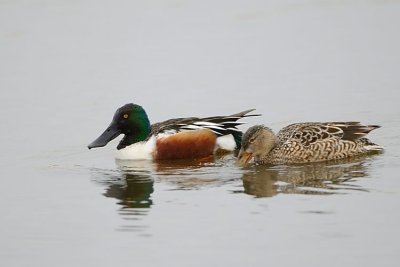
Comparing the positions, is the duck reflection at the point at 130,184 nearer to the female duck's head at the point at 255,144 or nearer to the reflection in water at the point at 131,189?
the reflection in water at the point at 131,189

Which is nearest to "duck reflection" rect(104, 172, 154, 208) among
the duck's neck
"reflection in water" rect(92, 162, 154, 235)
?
"reflection in water" rect(92, 162, 154, 235)

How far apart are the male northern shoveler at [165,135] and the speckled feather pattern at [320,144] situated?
1120 mm

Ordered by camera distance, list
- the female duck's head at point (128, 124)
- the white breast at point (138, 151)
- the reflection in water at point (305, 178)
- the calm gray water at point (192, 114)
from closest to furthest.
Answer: the calm gray water at point (192, 114)
the reflection in water at point (305, 178)
the white breast at point (138, 151)
the female duck's head at point (128, 124)

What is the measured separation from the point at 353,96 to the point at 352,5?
18.1 feet

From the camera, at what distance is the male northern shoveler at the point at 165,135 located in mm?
12734

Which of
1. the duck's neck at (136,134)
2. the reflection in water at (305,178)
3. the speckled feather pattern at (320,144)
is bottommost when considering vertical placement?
the reflection in water at (305,178)

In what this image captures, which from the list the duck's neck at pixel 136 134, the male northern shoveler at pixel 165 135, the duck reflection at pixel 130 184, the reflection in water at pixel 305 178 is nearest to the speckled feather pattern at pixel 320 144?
the reflection in water at pixel 305 178

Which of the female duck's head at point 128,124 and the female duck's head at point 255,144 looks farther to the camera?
the female duck's head at point 128,124

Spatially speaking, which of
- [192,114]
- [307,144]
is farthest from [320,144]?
[192,114]

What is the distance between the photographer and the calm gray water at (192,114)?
8.69 meters

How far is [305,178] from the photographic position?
11.0 meters

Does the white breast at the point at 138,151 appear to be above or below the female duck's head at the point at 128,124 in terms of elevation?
below

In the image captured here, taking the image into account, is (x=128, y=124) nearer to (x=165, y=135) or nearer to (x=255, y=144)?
(x=165, y=135)

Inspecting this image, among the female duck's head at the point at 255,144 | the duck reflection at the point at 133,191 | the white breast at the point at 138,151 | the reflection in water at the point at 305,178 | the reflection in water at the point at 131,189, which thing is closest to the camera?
the reflection in water at the point at 131,189
